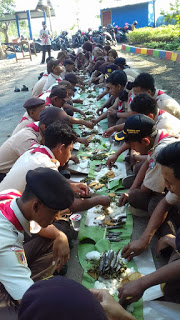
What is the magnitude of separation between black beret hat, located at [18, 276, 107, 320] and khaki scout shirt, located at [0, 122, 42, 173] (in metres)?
2.33

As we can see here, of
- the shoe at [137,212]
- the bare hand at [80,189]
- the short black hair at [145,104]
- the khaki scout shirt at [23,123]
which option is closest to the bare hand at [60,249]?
the bare hand at [80,189]

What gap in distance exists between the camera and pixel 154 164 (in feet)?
8.46

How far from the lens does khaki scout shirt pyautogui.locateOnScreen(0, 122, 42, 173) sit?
3152 millimetres

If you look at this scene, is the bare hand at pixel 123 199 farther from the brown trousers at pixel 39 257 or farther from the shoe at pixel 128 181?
the brown trousers at pixel 39 257

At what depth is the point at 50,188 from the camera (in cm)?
168

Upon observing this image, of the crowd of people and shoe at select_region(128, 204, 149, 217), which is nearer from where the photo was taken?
the crowd of people

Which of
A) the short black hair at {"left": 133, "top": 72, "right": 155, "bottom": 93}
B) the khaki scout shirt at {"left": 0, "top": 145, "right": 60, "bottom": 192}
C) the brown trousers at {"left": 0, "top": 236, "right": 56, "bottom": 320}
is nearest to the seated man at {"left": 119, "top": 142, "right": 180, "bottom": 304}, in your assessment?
the brown trousers at {"left": 0, "top": 236, "right": 56, "bottom": 320}

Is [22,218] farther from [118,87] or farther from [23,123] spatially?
[118,87]

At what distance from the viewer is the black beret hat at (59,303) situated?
2.70ft

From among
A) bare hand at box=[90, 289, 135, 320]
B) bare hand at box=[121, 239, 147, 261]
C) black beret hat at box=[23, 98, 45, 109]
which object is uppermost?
black beret hat at box=[23, 98, 45, 109]

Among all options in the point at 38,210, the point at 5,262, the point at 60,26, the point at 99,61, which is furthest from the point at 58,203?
the point at 60,26

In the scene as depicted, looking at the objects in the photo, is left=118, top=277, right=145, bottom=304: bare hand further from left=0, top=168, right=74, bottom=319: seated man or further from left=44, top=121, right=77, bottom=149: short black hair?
left=44, top=121, right=77, bottom=149: short black hair

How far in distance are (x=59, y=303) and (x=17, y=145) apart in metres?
2.51

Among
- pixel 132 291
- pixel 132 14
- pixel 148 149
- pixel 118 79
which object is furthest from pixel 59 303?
pixel 132 14
